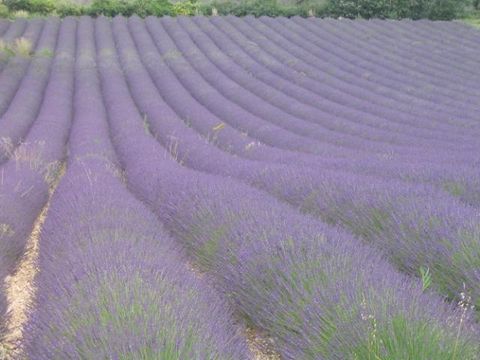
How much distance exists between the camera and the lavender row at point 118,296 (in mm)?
1839

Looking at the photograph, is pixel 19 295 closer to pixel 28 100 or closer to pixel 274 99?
pixel 28 100

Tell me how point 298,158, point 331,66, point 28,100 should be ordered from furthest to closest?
1. point 331,66
2. point 28,100
3. point 298,158

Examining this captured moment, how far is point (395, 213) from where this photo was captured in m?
3.43

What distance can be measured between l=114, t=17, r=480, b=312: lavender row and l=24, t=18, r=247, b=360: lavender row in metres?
1.07

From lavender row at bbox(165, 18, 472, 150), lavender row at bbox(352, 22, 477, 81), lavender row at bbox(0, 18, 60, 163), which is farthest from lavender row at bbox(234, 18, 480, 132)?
lavender row at bbox(0, 18, 60, 163)

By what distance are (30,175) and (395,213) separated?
12.0ft

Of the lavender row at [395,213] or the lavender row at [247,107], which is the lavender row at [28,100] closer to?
the lavender row at [247,107]

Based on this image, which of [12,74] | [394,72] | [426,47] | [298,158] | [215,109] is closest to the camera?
[298,158]

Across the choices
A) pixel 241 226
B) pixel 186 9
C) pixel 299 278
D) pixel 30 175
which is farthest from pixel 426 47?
pixel 299 278

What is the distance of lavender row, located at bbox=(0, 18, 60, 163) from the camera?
8.07 metres

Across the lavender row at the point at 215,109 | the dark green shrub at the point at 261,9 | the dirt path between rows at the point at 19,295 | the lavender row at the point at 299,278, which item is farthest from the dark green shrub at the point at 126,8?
the lavender row at the point at 299,278

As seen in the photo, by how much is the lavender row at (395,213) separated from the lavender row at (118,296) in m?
1.07

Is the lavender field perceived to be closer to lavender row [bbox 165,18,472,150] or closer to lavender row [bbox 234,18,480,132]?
lavender row [bbox 165,18,472,150]

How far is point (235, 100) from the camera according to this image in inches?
440
